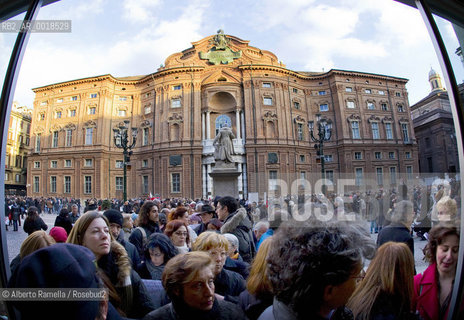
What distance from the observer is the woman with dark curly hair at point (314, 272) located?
120 cm

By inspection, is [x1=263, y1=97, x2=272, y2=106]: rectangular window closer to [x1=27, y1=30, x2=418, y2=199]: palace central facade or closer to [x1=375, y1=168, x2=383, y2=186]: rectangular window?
[x1=27, y1=30, x2=418, y2=199]: palace central facade

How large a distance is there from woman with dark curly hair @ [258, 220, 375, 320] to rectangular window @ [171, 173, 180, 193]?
30.1 m

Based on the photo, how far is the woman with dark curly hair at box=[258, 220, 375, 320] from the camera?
1.20 m

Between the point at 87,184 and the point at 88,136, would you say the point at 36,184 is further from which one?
the point at 88,136

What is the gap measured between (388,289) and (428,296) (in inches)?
18.7

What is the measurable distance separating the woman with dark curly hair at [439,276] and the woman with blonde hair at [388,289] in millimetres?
249

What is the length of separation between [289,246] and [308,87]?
3602cm

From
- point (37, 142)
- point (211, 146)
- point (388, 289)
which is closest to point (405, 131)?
point (211, 146)

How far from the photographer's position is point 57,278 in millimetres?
1068

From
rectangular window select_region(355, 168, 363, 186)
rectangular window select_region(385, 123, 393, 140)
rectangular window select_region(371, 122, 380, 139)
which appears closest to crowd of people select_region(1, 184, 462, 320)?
rectangular window select_region(355, 168, 363, 186)

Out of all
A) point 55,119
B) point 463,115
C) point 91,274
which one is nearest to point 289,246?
point 91,274

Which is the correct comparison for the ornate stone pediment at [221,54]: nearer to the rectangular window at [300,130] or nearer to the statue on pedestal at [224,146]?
the rectangular window at [300,130]

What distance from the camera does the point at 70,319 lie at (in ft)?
3.52

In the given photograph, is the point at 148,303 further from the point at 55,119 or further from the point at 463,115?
the point at 55,119
